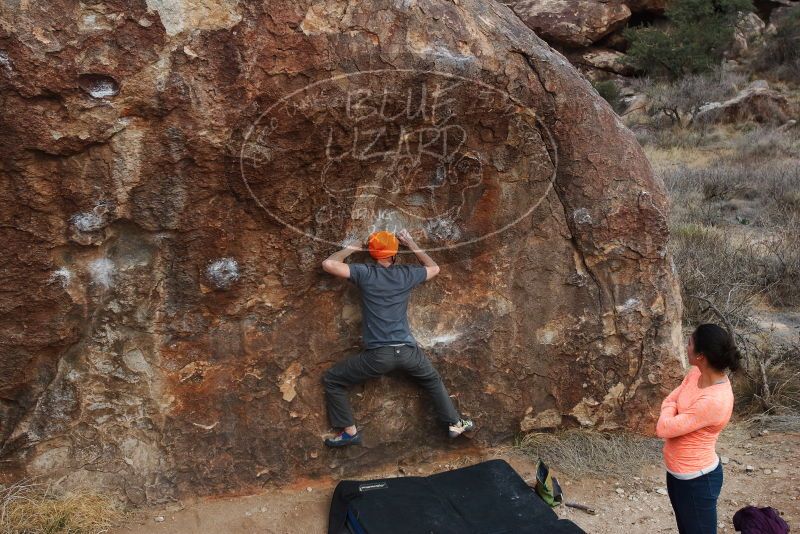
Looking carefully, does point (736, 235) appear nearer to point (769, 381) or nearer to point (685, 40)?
point (769, 381)

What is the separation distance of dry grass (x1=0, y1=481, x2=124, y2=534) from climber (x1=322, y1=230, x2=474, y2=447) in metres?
1.13

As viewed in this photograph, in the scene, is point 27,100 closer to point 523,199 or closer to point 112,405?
point 112,405

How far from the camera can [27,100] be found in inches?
117

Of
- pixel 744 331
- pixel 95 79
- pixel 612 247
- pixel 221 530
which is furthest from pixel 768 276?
pixel 95 79

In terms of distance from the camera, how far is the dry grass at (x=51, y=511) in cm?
333

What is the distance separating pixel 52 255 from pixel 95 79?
2.51 ft

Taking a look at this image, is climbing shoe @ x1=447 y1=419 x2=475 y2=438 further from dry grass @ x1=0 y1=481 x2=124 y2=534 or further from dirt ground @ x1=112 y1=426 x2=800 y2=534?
dry grass @ x1=0 y1=481 x2=124 y2=534

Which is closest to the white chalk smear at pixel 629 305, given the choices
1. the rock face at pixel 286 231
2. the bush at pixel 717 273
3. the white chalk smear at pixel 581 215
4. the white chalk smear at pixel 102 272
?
the rock face at pixel 286 231

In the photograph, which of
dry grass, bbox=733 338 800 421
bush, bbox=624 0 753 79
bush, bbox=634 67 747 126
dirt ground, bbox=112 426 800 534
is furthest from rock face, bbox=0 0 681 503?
bush, bbox=624 0 753 79

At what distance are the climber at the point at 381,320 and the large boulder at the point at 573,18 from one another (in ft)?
46.1

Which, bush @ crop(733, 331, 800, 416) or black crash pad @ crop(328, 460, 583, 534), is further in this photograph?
bush @ crop(733, 331, 800, 416)

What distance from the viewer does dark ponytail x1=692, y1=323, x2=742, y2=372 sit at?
8.88 feet

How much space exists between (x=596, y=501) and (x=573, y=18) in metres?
14.5

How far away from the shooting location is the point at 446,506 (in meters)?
3.70
